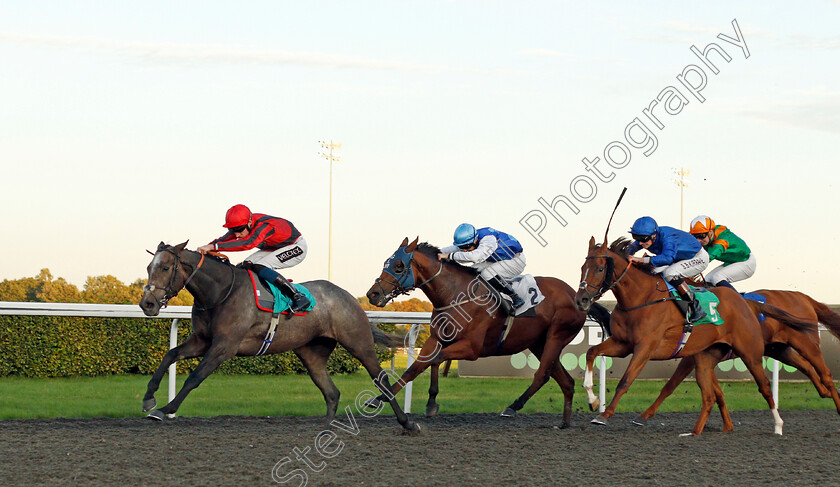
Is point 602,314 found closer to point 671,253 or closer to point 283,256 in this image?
point 671,253

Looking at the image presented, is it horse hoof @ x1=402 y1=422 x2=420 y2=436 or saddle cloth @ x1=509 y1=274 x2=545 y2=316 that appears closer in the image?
horse hoof @ x1=402 y1=422 x2=420 y2=436

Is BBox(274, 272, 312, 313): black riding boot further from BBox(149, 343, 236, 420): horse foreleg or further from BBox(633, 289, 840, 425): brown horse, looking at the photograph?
BBox(633, 289, 840, 425): brown horse

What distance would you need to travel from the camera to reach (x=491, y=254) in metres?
6.86

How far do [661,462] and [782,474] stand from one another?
0.64 metres

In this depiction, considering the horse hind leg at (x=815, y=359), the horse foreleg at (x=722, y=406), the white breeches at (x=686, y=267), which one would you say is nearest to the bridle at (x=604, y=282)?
the white breeches at (x=686, y=267)

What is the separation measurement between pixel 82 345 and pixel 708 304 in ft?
24.5

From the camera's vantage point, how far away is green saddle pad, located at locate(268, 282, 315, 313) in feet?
20.5

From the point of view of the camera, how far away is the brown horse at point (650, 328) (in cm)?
620

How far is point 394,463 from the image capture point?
4.93m

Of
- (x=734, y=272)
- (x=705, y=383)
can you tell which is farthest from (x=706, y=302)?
(x=734, y=272)

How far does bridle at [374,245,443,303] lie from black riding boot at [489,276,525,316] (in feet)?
2.44

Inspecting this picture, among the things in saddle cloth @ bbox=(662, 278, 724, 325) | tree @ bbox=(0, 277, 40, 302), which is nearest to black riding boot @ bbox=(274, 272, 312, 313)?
saddle cloth @ bbox=(662, 278, 724, 325)

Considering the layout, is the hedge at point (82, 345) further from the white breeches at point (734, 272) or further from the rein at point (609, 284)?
the rein at point (609, 284)

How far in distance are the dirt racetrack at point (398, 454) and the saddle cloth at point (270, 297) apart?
833mm
